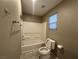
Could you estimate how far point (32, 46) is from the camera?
339cm

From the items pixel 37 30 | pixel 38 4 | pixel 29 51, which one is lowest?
pixel 29 51

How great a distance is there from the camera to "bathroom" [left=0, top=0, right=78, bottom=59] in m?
0.73

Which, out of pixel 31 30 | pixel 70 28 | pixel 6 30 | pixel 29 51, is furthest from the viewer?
pixel 31 30

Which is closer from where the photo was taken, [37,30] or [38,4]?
[38,4]

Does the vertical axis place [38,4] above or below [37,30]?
above

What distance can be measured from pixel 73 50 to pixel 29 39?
7.62 feet

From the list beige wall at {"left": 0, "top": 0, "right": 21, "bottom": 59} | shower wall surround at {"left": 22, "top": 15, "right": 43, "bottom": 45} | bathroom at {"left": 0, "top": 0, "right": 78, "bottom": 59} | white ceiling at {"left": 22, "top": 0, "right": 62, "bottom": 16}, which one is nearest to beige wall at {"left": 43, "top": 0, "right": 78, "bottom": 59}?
bathroom at {"left": 0, "top": 0, "right": 78, "bottom": 59}

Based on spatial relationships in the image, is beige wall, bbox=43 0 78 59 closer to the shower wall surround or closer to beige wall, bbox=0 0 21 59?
beige wall, bbox=0 0 21 59

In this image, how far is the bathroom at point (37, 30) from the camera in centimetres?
73

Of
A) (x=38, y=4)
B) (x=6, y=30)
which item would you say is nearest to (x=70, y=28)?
(x=38, y=4)

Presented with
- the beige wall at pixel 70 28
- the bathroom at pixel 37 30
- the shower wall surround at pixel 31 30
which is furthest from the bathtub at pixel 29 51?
the beige wall at pixel 70 28

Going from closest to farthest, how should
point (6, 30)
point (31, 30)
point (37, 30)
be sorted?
point (6, 30), point (31, 30), point (37, 30)

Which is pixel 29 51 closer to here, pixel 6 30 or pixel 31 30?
pixel 31 30

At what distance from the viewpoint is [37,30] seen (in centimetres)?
405
